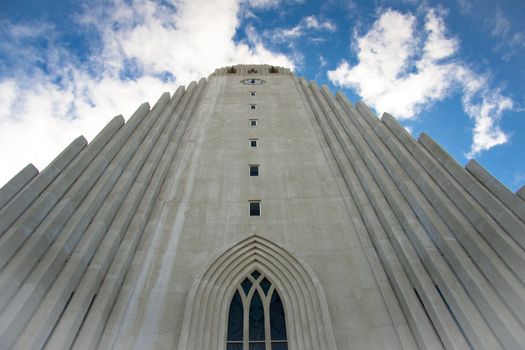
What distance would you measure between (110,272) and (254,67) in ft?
92.3

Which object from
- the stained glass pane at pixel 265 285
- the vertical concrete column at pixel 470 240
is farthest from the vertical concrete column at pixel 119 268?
the vertical concrete column at pixel 470 240

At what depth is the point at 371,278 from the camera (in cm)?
1216

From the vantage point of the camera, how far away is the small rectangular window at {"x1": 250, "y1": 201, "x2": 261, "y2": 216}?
1522 cm

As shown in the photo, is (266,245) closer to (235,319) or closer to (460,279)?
(235,319)

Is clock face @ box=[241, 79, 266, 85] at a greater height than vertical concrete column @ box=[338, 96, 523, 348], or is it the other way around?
clock face @ box=[241, 79, 266, 85]

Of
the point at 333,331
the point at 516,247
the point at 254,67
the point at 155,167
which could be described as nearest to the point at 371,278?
the point at 333,331

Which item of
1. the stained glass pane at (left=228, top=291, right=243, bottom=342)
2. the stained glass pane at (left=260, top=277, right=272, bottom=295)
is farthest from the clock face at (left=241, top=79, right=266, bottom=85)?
the stained glass pane at (left=228, top=291, right=243, bottom=342)

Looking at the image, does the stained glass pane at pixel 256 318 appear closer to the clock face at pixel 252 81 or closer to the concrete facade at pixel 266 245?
the concrete facade at pixel 266 245

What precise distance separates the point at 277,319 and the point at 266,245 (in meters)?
2.75

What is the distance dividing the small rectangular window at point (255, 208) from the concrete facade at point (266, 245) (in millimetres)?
283

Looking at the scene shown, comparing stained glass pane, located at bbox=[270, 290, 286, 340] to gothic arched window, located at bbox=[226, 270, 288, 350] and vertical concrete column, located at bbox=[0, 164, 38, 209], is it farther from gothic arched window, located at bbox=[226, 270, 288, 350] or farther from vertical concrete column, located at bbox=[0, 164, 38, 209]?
vertical concrete column, located at bbox=[0, 164, 38, 209]

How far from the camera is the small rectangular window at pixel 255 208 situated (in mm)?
15223

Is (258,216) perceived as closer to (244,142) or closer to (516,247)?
(244,142)

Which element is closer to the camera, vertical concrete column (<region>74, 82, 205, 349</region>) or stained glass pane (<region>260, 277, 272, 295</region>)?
vertical concrete column (<region>74, 82, 205, 349</region>)
